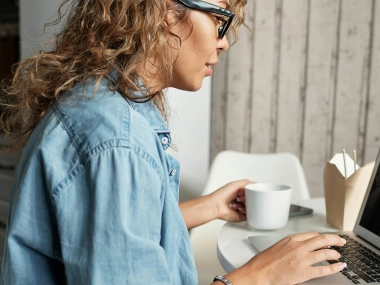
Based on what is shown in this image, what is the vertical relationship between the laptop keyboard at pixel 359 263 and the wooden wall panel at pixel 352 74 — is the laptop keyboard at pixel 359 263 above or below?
below

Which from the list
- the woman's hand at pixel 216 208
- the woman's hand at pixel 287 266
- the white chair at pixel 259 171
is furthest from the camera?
the white chair at pixel 259 171

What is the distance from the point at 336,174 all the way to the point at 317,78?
1.30 metres

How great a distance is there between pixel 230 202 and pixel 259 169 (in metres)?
0.75

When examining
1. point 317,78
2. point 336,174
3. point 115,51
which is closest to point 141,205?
point 115,51

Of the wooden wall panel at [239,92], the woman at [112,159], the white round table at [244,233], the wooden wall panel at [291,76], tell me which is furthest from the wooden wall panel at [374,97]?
the woman at [112,159]

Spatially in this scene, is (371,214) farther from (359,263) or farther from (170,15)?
(170,15)

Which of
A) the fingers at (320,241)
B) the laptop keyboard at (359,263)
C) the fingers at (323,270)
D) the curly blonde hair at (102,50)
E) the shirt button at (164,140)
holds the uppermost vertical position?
the curly blonde hair at (102,50)

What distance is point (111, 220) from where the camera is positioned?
64 centimetres

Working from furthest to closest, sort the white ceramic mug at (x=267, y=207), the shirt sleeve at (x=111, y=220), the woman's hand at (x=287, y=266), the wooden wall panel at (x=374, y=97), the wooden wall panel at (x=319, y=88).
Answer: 1. the wooden wall panel at (x=319, y=88)
2. the wooden wall panel at (x=374, y=97)
3. the white ceramic mug at (x=267, y=207)
4. the woman's hand at (x=287, y=266)
5. the shirt sleeve at (x=111, y=220)

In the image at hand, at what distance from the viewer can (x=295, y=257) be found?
32.9 inches

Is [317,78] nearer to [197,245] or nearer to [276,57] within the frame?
[276,57]

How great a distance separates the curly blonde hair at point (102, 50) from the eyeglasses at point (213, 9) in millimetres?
15

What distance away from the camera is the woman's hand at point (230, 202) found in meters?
1.28

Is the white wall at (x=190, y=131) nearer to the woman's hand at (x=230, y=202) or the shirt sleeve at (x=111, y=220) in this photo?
the woman's hand at (x=230, y=202)
